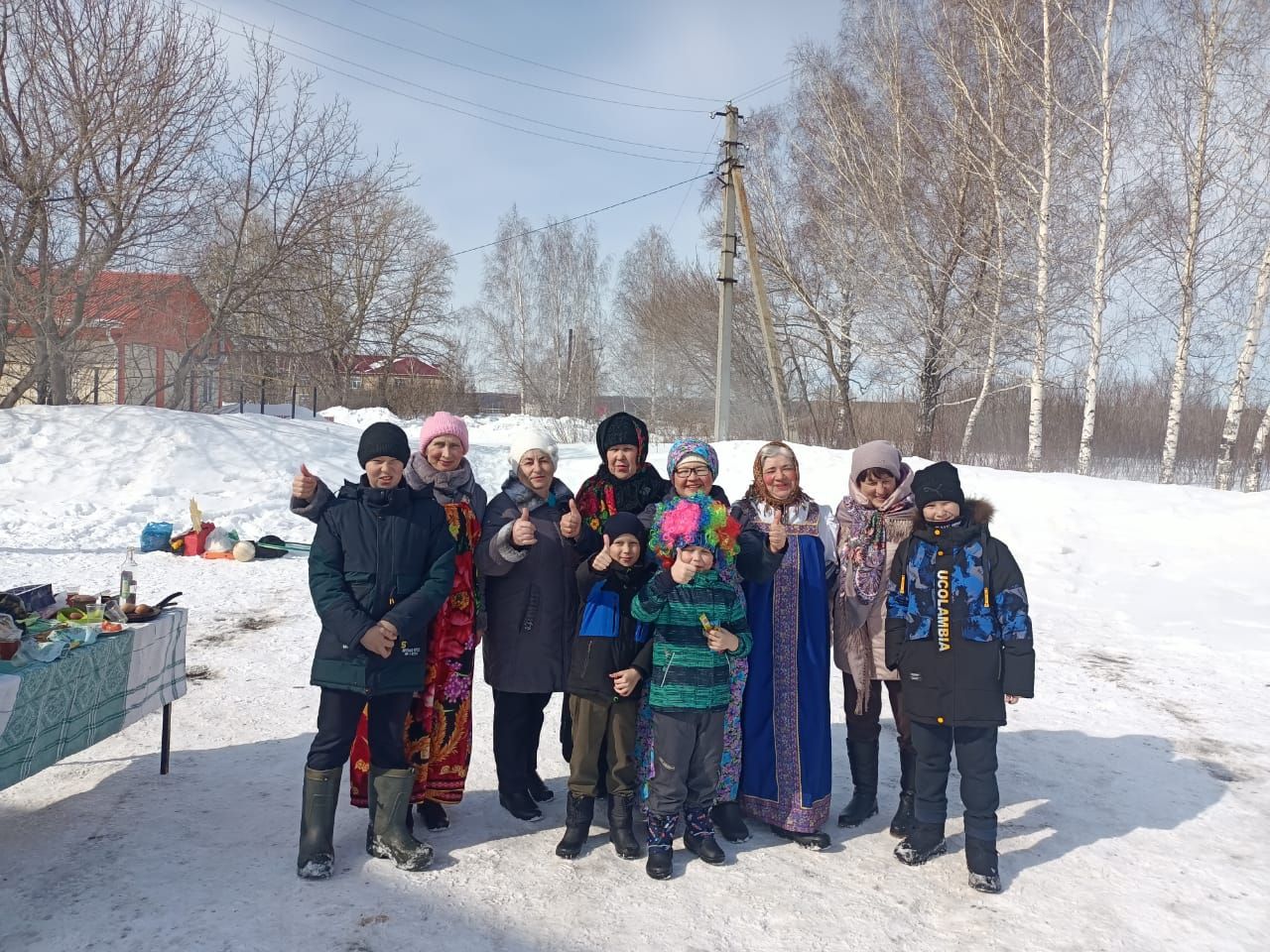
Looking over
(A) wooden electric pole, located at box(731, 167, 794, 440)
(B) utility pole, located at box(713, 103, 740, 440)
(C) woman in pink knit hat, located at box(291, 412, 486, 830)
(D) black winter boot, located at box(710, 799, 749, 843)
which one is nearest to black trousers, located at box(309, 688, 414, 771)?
(C) woman in pink knit hat, located at box(291, 412, 486, 830)

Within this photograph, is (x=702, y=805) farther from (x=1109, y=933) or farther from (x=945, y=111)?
(x=945, y=111)

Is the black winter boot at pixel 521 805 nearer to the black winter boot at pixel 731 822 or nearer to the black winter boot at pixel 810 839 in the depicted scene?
the black winter boot at pixel 731 822

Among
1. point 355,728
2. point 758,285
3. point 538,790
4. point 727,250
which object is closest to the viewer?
point 355,728

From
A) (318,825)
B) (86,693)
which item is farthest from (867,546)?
(86,693)

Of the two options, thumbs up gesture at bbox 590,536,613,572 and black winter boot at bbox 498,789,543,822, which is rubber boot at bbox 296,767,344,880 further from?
thumbs up gesture at bbox 590,536,613,572

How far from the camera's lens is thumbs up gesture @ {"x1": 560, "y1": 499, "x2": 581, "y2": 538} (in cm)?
305

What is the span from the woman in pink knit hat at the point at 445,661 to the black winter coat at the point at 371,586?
185 mm

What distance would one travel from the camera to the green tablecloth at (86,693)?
257 centimetres

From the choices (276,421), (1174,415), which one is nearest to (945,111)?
(1174,415)

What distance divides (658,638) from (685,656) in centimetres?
12

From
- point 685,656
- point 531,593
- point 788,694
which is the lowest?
point 788,694

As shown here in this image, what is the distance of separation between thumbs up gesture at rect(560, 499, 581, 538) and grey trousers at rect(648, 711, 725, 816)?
70 cm

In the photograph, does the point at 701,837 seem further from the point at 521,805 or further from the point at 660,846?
the point at 521,805

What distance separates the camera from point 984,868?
290 cm
